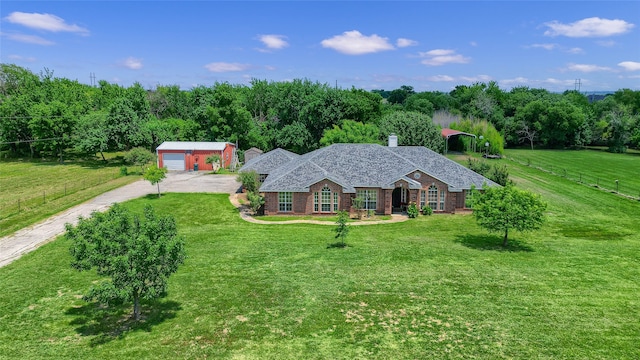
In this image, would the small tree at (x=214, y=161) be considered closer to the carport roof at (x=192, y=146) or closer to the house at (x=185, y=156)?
the house at (x=185, y=156)

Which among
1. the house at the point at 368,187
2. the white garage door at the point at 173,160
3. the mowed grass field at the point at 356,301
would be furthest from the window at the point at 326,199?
the white garage door at the point at 173,160

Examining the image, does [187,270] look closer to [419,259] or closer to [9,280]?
[9,280]

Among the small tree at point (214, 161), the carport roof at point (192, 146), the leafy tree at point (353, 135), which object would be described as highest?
the leafy tree at point (353, 135)

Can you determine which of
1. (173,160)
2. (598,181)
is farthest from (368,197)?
→ (173,160)

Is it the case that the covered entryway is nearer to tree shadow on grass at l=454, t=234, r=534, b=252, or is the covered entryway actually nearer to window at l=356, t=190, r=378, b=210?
window at l=356, t=190, r=378, b=210

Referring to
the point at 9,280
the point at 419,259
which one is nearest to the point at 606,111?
the point at 419,259

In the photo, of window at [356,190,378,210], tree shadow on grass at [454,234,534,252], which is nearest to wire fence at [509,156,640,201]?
tree shadow on grass at [454,234,534,252]

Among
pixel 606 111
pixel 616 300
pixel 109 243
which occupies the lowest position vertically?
pixel 616 300
